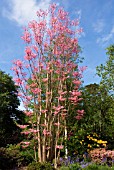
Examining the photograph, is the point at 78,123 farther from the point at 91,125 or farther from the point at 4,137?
the point at 4,137

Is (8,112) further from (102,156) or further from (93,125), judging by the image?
(102,156)

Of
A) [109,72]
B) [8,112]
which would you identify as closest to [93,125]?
[109,72]

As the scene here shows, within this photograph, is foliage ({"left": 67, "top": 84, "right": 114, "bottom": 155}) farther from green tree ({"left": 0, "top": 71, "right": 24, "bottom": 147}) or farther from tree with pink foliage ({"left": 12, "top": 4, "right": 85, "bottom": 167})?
green tree ({"left": 0, "top": 71, "right": 24, "bottom": 147})

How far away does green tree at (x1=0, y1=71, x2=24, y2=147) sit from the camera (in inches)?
624

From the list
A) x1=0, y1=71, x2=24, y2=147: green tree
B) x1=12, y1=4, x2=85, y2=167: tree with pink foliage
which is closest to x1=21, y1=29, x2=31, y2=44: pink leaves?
x1=12, y1=4, x2=85, y2=167: tree with pink foliage

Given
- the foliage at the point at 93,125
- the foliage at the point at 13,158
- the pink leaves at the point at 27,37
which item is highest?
the pink leaves at the point at 27,37

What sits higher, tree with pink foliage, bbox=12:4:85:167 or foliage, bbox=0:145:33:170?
tree with pink foliage, bbox=12:4:85:167

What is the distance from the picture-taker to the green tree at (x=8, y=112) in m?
15.9

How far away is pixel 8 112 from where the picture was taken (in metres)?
18.0

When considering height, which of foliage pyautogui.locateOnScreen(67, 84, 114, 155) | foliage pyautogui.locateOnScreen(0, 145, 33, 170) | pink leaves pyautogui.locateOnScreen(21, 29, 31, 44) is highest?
pink leaves pyautogui.locateOnScreen(21, 29, 31, 44)

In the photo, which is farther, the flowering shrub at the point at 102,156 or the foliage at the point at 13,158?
the foliage at the point at 13,158

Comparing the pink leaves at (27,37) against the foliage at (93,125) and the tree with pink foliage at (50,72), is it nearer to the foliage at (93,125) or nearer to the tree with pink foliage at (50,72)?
the tree with pink foliage at (50,72)

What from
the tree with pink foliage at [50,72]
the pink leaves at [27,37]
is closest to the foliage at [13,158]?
the tree with pink foliage at [50,72]

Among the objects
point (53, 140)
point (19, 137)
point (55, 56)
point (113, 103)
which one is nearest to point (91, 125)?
point (113, 103)
